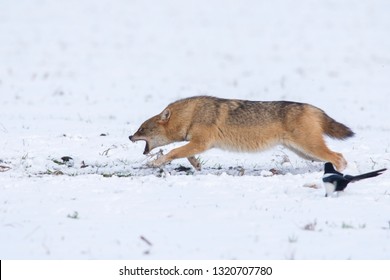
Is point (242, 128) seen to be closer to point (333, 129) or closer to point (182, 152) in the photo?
point (182, 152)

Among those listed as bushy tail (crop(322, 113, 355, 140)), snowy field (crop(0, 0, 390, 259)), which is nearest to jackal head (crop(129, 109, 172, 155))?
snowy field (crop(0, 0, 390, 259))

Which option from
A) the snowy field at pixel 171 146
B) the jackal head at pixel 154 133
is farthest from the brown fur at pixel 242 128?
the snowy field at pixel 171 146

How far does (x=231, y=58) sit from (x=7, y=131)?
16.3 m

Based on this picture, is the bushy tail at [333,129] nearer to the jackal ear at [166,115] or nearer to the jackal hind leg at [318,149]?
the jackal hind leg at [318,149]

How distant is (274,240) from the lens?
6.38 metres

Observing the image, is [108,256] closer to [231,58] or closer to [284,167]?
[284,167]

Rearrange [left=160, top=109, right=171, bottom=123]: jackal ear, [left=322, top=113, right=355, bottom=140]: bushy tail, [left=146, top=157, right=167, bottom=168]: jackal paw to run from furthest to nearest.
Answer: [left=160, top=109, right=171, bottom=123]: jackal ear < [left=322, top=113, right=355, bottom=140]: bushy tail < [left=146, top=157, right=167, bottom=168]: jackal paw

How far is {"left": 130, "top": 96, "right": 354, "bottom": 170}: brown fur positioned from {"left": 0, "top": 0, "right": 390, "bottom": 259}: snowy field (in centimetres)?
33

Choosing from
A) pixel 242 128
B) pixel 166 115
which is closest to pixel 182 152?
pixel 166 115

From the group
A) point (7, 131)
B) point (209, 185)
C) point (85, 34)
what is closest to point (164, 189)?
point (209, 185)

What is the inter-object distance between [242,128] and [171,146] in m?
2.01

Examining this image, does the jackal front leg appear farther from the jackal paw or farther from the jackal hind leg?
the jackal hind leg

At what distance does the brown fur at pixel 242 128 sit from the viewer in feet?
33.0

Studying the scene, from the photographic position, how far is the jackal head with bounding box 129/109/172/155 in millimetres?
10570
